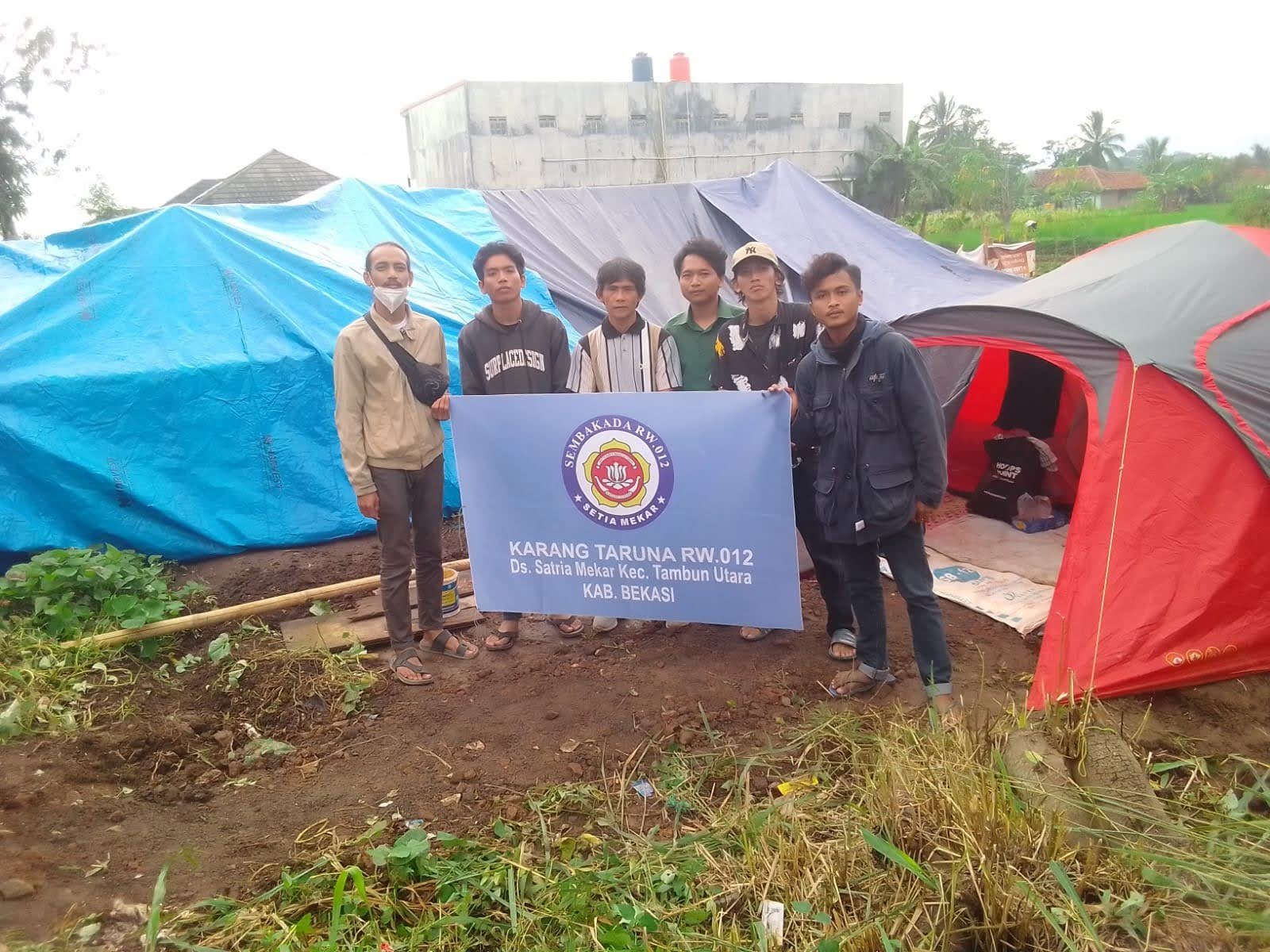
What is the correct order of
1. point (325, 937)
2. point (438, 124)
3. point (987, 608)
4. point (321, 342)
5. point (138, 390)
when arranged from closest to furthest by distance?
point (325, 937) → point (987, 608) → point (138, 390) → point (321, 342) → point (438, 124)

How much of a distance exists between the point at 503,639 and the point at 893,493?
76.4 inches

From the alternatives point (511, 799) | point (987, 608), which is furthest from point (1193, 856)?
point (987, 608)

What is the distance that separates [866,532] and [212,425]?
3960 mm

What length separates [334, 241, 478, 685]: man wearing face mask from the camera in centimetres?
331

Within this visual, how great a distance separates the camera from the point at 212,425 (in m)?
4.94

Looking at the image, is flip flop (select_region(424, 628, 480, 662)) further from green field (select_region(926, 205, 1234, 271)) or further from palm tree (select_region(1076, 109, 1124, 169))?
palm tree (select_region(1076, 109, 1124, 169))

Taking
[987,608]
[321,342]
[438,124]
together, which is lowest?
[987,608]

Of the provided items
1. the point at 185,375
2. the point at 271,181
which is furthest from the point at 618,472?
the point at 271,181

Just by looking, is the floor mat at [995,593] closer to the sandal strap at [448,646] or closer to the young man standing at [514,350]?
the young man standing at [514,350]

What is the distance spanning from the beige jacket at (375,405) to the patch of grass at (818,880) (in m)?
1.50

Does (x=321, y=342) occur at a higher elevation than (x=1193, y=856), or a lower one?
higher

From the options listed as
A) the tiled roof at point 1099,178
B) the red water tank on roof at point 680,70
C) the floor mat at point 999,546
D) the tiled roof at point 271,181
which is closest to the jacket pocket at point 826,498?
the floor mat at point 999,546

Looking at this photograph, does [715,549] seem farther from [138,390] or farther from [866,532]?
[138,390]

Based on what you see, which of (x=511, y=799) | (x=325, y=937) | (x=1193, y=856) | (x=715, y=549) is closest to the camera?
(x=1193, y=856)
